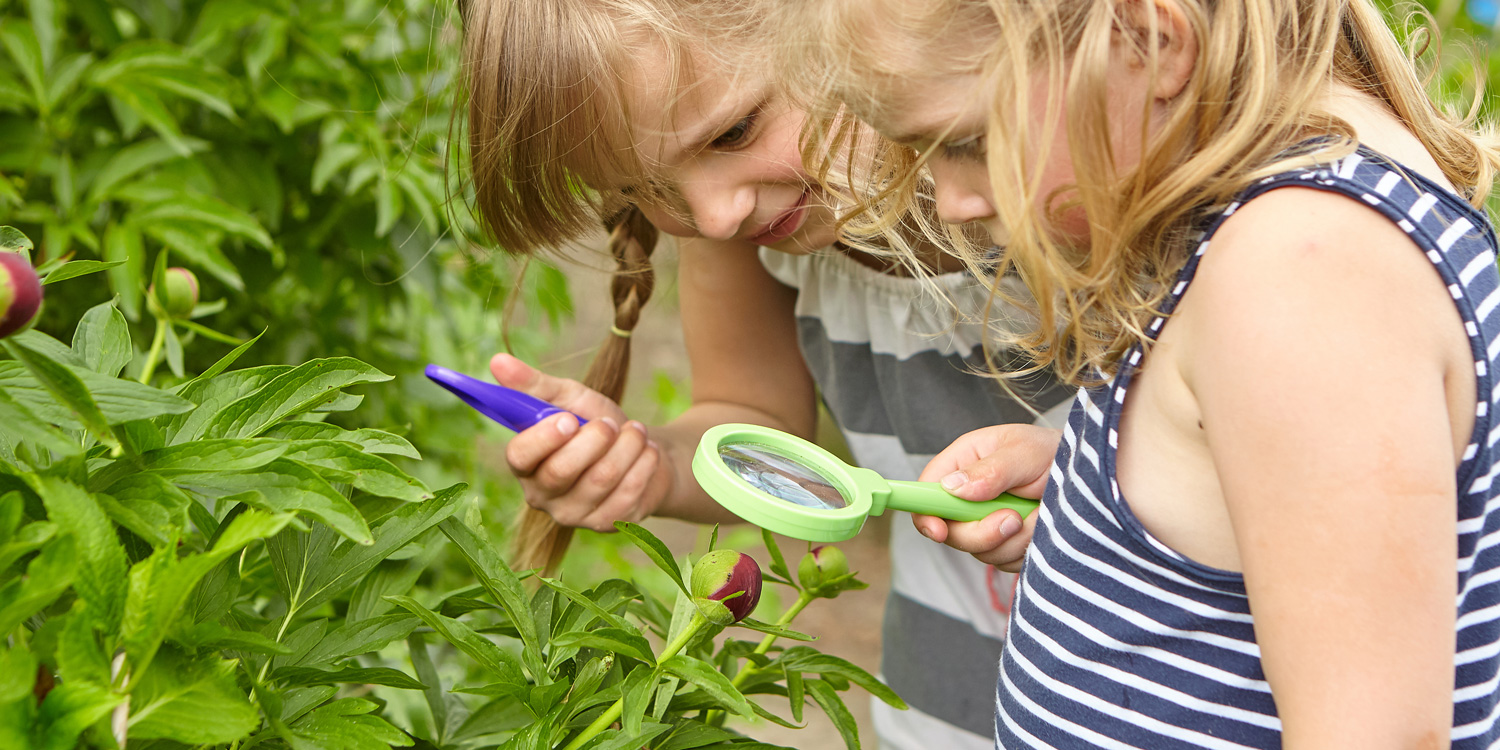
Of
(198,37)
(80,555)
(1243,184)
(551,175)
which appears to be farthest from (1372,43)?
(198,37)

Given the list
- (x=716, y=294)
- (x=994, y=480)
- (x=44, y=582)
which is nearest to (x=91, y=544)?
(x=44, y=582)

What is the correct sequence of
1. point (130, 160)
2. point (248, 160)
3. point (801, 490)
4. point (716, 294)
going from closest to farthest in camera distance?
1. point (801, 490)
2. point (130, 160)
3. point (248, 160)
4. point (716, 294)

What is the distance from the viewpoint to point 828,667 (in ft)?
2.47

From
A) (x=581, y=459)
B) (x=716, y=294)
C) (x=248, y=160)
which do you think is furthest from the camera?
(x=716, y=294)

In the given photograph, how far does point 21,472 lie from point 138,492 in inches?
1.8

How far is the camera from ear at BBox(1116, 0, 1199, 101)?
2.02 feet

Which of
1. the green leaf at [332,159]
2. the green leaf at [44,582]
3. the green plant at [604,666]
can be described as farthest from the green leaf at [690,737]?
the green leaf at [332,159]

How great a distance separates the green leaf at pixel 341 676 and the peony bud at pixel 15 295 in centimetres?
23

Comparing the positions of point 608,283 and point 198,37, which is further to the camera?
point 608,283

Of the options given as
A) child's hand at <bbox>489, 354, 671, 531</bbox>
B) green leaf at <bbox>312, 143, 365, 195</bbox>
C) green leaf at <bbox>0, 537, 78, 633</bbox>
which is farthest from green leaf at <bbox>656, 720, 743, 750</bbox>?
green leaf at <bbox>312, 143, 365, 195</bbox>

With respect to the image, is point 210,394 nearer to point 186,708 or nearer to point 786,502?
point 186,708

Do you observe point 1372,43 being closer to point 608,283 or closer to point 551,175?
point 551,175

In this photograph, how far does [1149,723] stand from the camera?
28.2 inches

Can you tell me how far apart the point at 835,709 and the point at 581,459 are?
0.47 m
